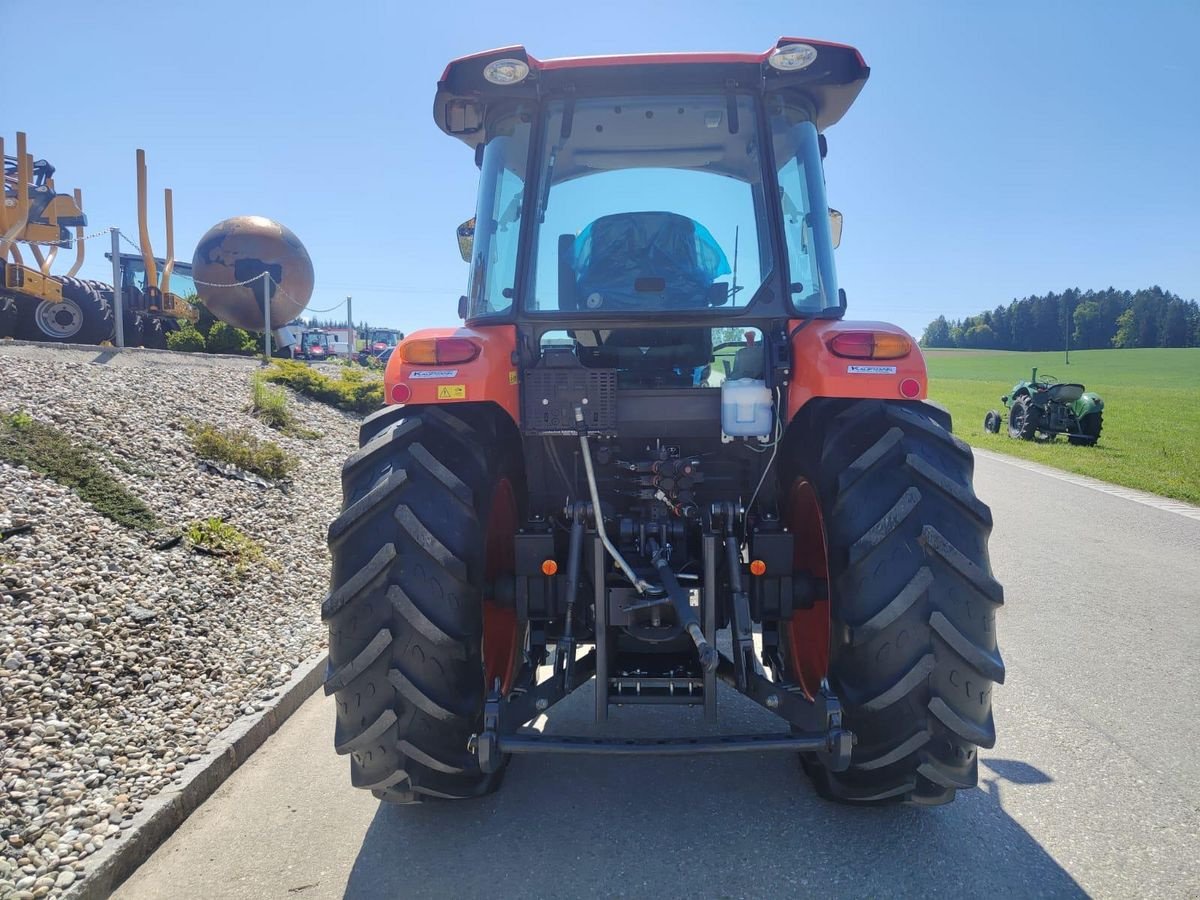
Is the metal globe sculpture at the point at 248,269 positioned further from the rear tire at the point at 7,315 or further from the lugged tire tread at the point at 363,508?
the lugged tire tread at the point at 363,508

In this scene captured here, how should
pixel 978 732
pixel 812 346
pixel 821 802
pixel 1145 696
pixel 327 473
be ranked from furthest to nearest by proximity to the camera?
pixel 327 473 → pixel 1145 696 → pixel 821 802 → pixel 812 346 → pixel 978 732

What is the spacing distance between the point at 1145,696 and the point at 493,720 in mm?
3576

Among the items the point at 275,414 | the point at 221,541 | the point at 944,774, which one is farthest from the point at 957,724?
the point at 275,414

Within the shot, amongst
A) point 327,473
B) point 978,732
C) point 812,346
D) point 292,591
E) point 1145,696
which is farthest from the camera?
point 327,473

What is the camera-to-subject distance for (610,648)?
9.20ft

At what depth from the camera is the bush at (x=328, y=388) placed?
1116cm

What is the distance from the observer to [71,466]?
5.11 m

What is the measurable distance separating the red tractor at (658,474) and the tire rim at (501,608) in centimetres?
1

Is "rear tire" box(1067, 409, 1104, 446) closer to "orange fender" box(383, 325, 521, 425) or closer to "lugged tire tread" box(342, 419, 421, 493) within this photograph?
"orange fender" box(383, 325, 521, 425)

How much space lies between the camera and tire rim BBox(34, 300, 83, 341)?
540 inches

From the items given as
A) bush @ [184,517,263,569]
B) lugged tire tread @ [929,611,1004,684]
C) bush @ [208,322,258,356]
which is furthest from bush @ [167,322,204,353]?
lugged tire tread @ [929,611,1004,684]

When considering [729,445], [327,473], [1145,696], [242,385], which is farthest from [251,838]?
[242,385]

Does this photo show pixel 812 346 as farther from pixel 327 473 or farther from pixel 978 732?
pixel 327 473

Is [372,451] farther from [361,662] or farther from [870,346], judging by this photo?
[870,346]
